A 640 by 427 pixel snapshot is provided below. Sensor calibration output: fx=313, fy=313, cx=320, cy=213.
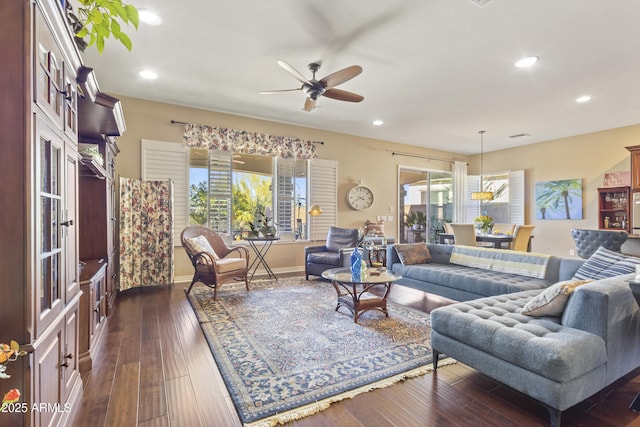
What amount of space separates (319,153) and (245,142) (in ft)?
5.20

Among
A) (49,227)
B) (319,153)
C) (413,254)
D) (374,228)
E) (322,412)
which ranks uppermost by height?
(319,153)

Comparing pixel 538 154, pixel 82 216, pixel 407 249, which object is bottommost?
pixel 407 249

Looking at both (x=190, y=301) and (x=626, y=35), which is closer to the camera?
(x=626, y=35)

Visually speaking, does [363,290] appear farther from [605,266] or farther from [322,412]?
[605,266]

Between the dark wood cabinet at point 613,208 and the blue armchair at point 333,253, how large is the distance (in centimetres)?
502

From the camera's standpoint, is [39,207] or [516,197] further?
[516,197]

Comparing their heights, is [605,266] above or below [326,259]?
above

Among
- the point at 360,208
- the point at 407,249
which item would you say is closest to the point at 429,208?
the point at 360,208

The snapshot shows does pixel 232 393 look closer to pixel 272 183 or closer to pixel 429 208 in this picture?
pixel 272 183

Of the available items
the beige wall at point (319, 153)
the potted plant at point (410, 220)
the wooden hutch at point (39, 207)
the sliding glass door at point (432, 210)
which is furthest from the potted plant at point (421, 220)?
the wooden hutch at point (39, 207)

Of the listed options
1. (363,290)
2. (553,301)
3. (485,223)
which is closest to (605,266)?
(553,301)

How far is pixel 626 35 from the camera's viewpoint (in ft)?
9.73

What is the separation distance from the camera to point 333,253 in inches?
213

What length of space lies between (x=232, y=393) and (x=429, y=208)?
25.0 ft
